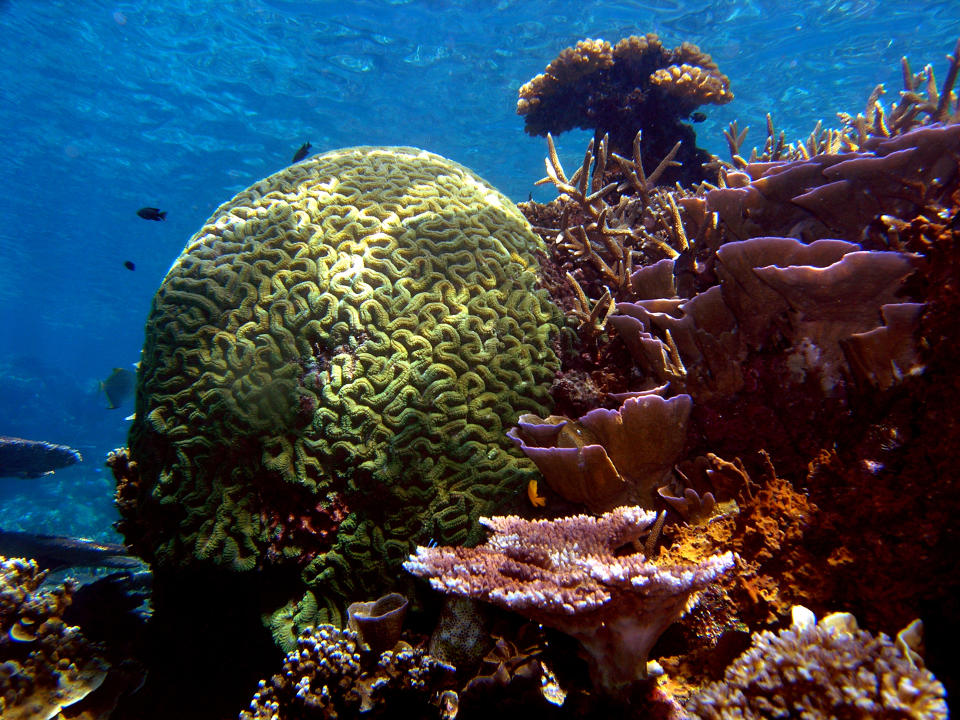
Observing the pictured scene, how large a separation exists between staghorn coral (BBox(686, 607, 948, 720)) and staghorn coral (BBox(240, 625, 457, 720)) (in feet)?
4.43

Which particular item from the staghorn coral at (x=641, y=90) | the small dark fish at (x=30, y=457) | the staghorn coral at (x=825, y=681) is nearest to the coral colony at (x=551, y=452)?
the staghorn coral at (x=825, y=681)

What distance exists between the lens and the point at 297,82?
23.4m

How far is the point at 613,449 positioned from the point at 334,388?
1.97 m

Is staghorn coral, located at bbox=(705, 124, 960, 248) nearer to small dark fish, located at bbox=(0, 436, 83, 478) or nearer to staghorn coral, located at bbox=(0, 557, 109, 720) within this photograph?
staghorn coral, located at bbox=(0, 557, 109, 720)

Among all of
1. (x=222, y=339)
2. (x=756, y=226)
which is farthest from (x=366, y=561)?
(x=756, y=226)

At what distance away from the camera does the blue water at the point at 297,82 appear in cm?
1919

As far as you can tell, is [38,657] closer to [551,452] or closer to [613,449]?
[551,452]

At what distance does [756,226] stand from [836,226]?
466 mm

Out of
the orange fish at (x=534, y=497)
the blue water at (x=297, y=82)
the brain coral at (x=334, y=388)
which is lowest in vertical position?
the orange fish at (x=534, y=497)

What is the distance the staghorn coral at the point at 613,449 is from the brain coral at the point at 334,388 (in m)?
0.58

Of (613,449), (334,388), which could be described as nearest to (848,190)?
(613,449)

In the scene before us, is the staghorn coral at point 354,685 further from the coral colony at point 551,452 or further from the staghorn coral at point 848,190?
the staghorn coral at point 848,190

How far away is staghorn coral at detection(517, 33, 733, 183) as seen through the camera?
6875 millimetres

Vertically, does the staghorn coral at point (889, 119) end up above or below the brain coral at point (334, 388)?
above
